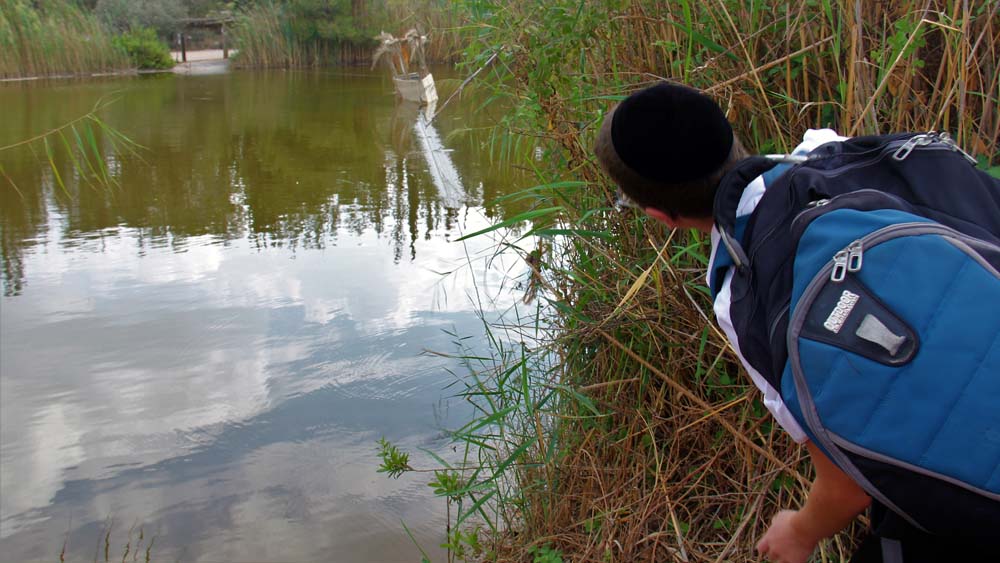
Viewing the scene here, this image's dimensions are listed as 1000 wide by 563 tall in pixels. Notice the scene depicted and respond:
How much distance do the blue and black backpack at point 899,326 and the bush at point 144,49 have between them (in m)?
23.5

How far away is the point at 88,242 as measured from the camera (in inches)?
281

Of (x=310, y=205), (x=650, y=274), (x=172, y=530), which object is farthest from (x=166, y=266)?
(x=650, y=274)

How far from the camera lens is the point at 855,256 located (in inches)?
40.2

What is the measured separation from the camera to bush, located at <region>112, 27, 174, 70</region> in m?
22.1

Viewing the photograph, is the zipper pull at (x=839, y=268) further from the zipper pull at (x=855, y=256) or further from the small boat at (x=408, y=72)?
the small boat at (x=408, y=72)

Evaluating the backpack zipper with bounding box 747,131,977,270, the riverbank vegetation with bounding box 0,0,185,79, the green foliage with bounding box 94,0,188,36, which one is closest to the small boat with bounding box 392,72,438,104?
the riverbank vegetation with bounding box 0,0,185,79

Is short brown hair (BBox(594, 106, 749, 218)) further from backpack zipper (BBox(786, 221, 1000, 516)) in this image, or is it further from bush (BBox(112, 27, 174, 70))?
bush (BBox(112, 27, 174, 70))

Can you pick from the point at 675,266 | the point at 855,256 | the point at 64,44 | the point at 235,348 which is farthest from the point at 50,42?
the point at 855,256

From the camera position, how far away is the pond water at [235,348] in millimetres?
3418

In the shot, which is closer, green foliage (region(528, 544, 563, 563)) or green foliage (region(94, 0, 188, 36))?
green foliage (region(528, 544, 563, 563))

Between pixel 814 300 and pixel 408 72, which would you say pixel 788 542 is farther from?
pixel 408 72

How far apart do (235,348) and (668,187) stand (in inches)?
164

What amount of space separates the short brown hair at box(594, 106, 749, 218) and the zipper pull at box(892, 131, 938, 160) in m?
0.26

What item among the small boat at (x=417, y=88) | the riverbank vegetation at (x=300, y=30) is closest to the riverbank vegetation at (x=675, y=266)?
the small boat at (x=417, y=88)
